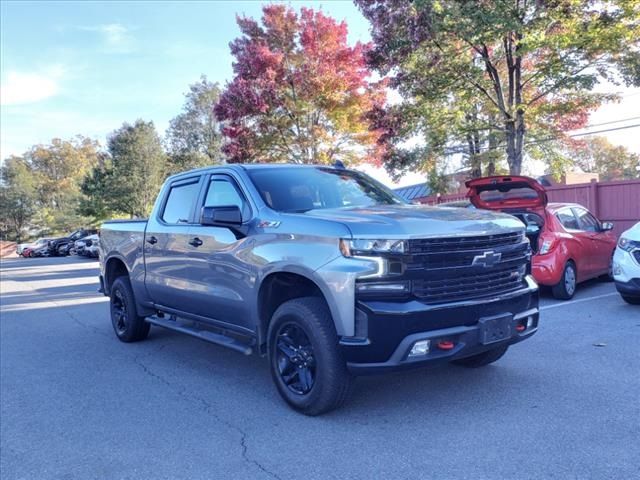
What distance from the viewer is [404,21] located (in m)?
12.5

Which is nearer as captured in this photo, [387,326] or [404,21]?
[387,326]

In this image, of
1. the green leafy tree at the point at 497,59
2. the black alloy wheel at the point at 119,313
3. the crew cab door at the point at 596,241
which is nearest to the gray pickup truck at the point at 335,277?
the black alloy wheel at the point at 119,313

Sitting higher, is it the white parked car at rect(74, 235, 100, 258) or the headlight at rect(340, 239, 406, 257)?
the headlight at rect(340, 239, 406, 257)

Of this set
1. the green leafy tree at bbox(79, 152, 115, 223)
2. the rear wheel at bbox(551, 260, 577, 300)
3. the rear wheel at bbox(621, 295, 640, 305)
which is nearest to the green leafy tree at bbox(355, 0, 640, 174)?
the rear wheel at bbox(551, 260, 577, 300)

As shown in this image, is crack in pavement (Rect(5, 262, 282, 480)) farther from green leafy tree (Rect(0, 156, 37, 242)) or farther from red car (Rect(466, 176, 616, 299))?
green leafy tree (Rect(0, 156, 37, 242))

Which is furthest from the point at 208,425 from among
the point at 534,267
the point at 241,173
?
the point at 534,267

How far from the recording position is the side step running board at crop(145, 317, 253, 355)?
457cm

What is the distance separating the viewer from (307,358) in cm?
405

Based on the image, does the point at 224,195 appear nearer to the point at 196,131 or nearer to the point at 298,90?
the point at 298,90

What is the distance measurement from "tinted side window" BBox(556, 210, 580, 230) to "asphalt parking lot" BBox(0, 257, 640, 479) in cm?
269

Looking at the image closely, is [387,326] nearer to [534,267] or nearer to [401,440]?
[401,440]

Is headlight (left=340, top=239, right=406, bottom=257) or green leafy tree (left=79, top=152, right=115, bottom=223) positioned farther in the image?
green leafy tree (left=79, top=152, right=115, bottom=223)

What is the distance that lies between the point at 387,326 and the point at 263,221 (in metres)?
1.48

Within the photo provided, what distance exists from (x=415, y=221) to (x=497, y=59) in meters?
10.4
